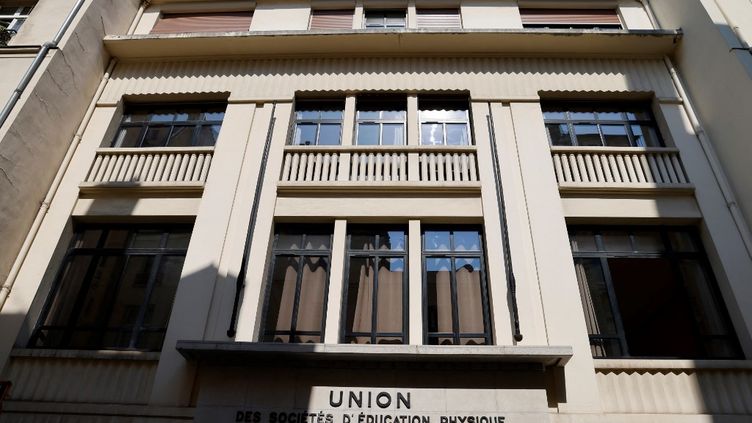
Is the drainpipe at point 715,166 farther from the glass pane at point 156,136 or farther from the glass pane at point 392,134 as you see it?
the glass pane at point 156,136

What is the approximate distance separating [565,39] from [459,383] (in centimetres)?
738

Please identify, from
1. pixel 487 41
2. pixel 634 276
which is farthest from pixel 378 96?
pixel 634 276

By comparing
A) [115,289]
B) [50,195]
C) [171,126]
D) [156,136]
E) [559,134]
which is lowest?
[115,289]

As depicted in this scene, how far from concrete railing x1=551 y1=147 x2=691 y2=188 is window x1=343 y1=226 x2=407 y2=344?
10.4 feet

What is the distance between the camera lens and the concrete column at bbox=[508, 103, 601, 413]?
241 inches

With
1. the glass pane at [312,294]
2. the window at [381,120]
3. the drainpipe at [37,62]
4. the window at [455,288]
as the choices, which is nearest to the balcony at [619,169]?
the window at [455,288]

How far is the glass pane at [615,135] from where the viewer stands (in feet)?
29.5

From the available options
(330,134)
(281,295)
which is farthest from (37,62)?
(281,295)

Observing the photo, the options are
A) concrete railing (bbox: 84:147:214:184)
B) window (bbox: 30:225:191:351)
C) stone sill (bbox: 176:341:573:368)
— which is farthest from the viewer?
concrete railing (bbox: 84:147:214:184)

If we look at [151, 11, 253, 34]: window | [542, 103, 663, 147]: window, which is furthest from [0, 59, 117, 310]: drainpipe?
[542, 103, 663, 147]: window

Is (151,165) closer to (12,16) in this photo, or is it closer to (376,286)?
(376,286)

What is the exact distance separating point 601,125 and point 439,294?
504cm

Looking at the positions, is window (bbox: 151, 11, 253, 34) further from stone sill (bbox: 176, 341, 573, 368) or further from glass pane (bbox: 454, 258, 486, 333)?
stone sill (bbox: 176, 341, 573, 368)

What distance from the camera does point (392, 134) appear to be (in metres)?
9.20
